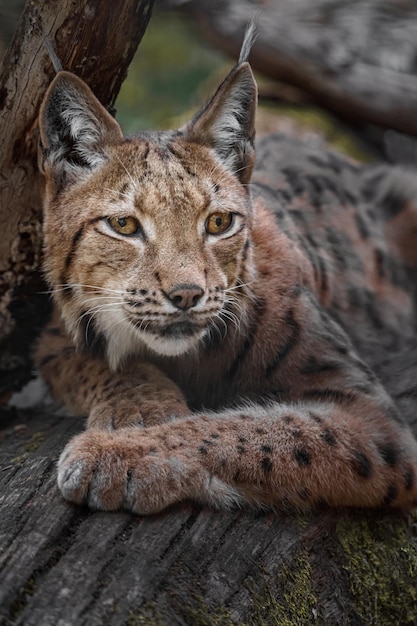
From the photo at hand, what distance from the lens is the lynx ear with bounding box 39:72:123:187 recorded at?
11.7 feet

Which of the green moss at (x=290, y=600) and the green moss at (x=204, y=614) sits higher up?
the green moss at (x=204, y=614)

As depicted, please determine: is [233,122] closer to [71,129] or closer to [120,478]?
[71,129]

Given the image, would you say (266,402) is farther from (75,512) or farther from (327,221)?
(327,221)

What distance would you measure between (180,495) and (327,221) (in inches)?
114

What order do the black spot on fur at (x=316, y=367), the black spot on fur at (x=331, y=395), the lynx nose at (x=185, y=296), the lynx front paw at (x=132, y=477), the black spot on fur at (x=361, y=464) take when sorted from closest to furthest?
the lynx front paw at (x=132, y=477)
the lynx nose at (x=185, y=296)
the black spot on fur at (x=361, y=464)
the black spot on fur at (x=331, y=395)
the black spot on fur at (x=316, y=367)

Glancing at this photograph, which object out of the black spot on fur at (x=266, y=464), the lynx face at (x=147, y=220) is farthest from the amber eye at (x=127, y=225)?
the black spot on fur at (x=266, y=464)

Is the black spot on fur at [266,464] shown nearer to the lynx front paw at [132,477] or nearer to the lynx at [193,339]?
the lynx at [193,339]

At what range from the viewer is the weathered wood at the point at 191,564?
2770mm

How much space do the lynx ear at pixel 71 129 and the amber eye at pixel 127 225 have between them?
330mm

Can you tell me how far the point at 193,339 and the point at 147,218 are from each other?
1.77ft

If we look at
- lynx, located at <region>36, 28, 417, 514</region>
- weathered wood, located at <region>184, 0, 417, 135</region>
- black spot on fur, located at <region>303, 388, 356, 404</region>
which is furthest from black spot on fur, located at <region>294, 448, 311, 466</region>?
weathered wood, located at <region>184, 0, 417, 135</region>

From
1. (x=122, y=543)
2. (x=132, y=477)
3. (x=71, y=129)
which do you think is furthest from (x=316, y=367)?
(x=71, y=129)

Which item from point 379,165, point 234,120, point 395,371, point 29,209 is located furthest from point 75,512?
point 379,165

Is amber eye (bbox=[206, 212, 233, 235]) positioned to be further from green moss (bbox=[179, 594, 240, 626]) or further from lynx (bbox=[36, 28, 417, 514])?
green moss (bbox=[179, 594, 240, 626])
